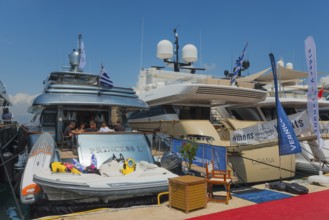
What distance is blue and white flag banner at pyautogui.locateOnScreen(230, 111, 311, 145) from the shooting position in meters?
9.32

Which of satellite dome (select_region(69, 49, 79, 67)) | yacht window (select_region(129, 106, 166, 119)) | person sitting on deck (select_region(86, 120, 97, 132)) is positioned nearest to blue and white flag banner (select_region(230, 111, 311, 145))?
person sitting on deck (select_region(86, 120, 97, 132))

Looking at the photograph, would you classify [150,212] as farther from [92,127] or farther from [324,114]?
[324,114]

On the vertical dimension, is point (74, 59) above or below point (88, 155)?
above

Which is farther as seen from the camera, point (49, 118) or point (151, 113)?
point (151, 113)

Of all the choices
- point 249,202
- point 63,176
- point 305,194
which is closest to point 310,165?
point 305,194

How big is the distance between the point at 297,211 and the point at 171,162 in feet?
11.4

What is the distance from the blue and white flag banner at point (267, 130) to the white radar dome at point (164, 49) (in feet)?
42.6

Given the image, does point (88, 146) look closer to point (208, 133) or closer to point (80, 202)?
point (80, 202)

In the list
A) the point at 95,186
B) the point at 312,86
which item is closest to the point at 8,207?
the point at 95,186

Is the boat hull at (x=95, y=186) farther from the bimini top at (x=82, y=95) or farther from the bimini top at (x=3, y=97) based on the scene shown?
the bimini top at (x=3, y=97)

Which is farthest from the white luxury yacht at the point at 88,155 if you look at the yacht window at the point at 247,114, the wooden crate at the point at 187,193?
the yacht window at the point at 247,114

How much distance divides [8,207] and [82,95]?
13.3ft

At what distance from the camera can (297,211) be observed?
20.9 ft

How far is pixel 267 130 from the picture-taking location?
9.38 m
